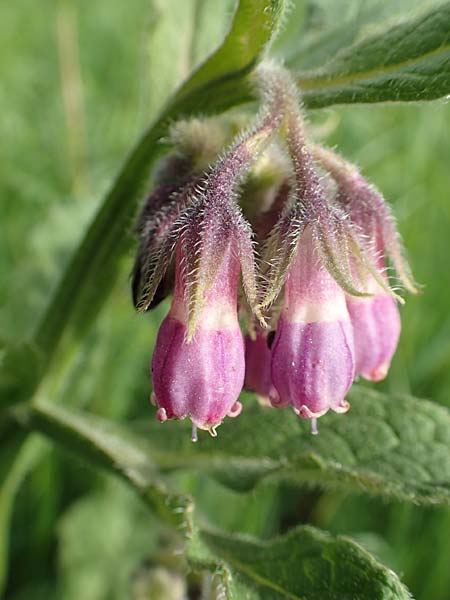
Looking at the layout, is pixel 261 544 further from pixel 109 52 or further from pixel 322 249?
pixel 109 52

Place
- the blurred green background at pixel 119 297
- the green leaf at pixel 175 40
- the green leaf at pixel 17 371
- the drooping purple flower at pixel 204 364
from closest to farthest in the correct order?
the drooping purple flower at pixel 204 364 → the green leaf at pixel 17 371 → the green leaf at pixel 175 40 → the blurred green background at pixel 119 297

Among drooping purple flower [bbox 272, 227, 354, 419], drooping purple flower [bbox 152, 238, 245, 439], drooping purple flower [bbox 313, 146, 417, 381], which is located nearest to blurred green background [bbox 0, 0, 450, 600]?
drooping purple flower [bbox 313, 146, 417, 381]

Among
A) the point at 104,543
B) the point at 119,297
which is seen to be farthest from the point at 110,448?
the point at 104,543

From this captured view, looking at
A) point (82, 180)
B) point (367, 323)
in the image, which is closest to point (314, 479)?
point (367, 323)

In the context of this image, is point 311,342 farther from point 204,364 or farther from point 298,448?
point 298,448

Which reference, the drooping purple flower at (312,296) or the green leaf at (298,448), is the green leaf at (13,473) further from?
the drooping purple flower at (312,296)

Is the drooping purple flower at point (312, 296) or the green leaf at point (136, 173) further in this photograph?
the green leaf at point (136, 173)

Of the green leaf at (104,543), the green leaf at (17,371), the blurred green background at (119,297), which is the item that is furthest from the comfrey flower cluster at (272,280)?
the green leaf at (104,543)

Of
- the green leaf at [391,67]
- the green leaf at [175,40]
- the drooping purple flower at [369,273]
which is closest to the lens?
the green leaf at [391,67]
